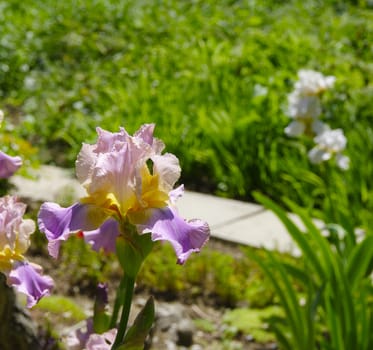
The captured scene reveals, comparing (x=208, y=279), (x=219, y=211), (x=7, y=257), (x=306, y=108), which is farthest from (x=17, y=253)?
(x=219, y=211)

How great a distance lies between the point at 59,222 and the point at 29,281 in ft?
0.76

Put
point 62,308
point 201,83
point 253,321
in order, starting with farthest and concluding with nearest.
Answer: point 201,83
point 253,321
point 62,308

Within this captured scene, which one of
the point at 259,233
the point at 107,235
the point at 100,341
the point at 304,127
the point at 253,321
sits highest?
the point at 107,235

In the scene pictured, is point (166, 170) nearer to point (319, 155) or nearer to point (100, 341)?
point (100, 341)

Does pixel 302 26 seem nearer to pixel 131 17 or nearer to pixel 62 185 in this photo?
pixel 131 17

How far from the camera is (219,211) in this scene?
459 centimetres


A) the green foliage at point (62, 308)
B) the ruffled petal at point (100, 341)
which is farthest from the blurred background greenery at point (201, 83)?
the ruffled petal at point (100, 341)

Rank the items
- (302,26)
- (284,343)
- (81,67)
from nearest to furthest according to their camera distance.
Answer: (284,343), (81,67), (302,26)

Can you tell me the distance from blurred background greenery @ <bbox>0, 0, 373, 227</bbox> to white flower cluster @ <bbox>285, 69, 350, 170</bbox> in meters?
0.30

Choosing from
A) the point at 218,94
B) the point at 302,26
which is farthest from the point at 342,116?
the point at 302,26

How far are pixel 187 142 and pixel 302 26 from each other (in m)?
2.80

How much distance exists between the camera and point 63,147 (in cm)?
590

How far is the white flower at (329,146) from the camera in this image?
11.3 feet

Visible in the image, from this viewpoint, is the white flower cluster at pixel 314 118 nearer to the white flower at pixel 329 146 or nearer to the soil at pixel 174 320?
the white flower at pixel 329 146
